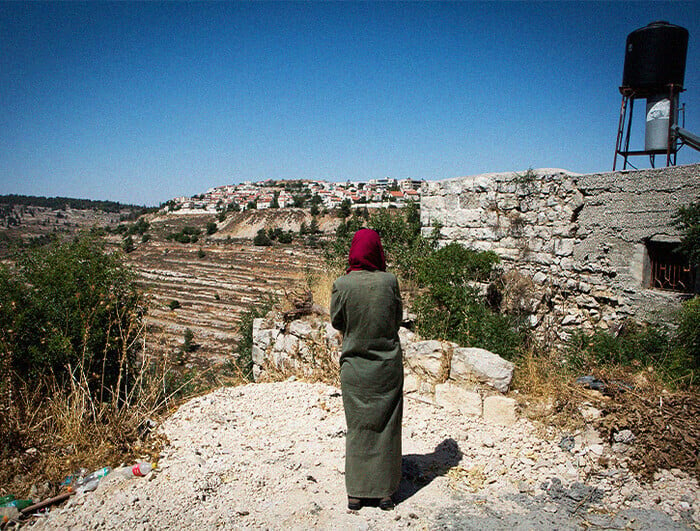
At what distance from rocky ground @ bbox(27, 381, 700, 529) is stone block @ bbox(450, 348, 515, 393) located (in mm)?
383

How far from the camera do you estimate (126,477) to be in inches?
126

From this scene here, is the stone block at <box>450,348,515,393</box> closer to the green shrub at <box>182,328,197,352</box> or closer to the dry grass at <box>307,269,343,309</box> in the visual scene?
the dry grass at <box>307,269,343,309</box>

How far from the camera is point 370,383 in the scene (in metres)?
2.93

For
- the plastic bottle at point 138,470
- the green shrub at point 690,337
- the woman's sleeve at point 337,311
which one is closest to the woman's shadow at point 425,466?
the woman's sleeve at point 337,311

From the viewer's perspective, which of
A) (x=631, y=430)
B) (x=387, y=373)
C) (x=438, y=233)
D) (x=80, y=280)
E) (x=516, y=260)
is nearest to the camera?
(x=387, y=373)

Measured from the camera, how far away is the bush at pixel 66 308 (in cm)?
454

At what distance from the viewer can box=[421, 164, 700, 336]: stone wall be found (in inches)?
217

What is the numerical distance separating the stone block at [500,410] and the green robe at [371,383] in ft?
5.04

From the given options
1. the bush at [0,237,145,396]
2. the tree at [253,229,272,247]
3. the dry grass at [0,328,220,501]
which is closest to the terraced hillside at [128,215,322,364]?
the tree at [253,229,272,247]

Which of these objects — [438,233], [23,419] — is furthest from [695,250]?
[23,419]

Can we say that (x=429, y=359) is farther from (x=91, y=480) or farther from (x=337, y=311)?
(x=91, y=480)

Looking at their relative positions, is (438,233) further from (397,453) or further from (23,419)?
(23,419)

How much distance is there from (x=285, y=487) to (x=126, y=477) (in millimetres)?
1193

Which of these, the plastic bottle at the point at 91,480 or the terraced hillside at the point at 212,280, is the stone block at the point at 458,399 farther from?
the terraced hillside at the point at 212,280
